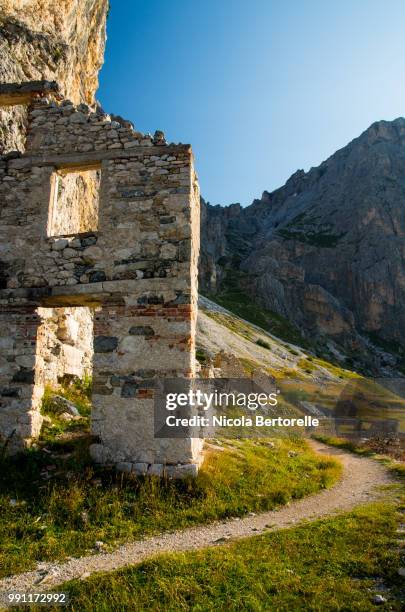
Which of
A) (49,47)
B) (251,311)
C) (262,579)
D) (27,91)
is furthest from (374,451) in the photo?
(251,311)

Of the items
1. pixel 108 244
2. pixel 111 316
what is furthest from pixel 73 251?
pixel 111 316

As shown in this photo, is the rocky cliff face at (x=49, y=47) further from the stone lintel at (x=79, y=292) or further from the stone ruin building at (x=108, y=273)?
the stone lintel at (x=79, y=292)

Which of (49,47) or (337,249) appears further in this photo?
(337,249)

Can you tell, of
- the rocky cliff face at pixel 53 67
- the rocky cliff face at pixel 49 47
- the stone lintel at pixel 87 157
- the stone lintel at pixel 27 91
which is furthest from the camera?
the rocky cliff face at pixel 49 47

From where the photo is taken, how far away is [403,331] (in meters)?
90.8

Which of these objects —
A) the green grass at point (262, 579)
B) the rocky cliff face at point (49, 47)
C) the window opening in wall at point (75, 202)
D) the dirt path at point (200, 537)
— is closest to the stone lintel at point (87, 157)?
the window opening in wall at point (75, 202)

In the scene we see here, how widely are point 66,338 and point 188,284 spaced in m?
5.90

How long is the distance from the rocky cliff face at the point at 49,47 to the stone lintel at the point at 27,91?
1527 millimetres

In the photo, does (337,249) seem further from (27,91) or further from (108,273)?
(108,273)

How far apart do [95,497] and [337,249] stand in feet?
346

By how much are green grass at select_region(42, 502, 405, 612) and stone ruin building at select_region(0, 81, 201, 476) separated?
101 inches

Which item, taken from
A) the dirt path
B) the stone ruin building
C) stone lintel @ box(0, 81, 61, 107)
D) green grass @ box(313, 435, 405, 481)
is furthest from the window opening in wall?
green grass @ box(313, 435, 405, 481)

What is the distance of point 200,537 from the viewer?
648 centimetres

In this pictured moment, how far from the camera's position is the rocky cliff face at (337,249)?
88188mm
